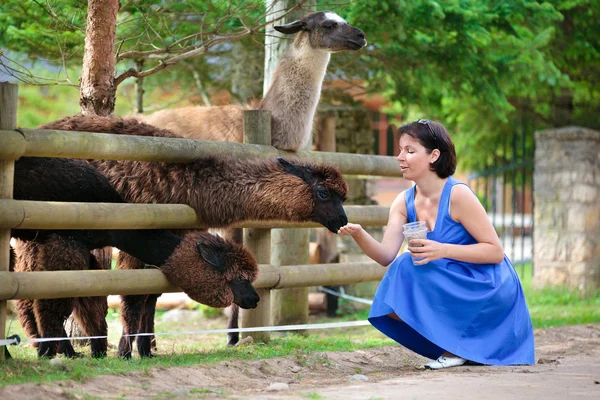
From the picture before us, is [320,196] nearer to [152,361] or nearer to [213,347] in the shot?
[152,361]

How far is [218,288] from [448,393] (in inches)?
78.8

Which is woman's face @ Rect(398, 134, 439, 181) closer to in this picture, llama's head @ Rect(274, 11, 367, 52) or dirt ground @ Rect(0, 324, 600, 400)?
dirt ground @ Rect(0, 324, 600, 400)

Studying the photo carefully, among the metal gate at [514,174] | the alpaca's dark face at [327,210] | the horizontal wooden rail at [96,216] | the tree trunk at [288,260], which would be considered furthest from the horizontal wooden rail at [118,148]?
the metal gate at [514,174]

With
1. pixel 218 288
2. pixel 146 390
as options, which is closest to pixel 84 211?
pixel 218 288

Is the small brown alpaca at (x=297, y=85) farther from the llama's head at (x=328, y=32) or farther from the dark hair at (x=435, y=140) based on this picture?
the dark hair at (x=435, y=140)

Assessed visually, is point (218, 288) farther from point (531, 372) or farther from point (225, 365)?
point (531, 372)

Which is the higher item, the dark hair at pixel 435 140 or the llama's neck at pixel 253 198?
the dark hair at pixel 435 140

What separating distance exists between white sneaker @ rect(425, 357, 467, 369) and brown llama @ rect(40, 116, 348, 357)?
1.13 meters

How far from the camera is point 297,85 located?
8328mm

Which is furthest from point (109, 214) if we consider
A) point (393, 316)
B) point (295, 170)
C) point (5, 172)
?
point (393, 316)

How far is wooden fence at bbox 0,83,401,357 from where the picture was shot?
15.9 feet

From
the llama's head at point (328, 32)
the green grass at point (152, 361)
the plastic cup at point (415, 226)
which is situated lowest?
the green grass at point (152, 361)

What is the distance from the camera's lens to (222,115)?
27.8ft

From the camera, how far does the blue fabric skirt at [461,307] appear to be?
201 inches
